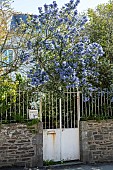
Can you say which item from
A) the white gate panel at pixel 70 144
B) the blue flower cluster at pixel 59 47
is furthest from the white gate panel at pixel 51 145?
the blue flower cluster at pixel 59 47

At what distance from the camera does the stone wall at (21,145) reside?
844 centimetres

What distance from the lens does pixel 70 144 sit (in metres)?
9.35

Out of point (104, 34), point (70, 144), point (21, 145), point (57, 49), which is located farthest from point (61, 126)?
point (104, 34)

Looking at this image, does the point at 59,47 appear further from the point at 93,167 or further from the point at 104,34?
the point at 93,167

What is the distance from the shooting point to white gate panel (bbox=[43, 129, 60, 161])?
906 centimetres

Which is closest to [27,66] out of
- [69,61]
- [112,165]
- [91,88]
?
[69,61]

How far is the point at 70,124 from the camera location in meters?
9.54

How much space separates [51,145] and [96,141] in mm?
1442

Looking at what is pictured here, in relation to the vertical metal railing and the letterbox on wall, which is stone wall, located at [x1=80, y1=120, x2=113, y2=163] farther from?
the letterbox on wall

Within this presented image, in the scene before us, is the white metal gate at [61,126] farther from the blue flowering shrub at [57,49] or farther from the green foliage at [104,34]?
the green foliage at [104,34]

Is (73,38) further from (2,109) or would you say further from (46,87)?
(2,109)

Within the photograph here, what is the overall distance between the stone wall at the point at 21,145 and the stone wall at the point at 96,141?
1.39m

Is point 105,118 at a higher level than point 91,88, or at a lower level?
lower

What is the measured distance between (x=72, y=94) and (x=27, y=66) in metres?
1.75
